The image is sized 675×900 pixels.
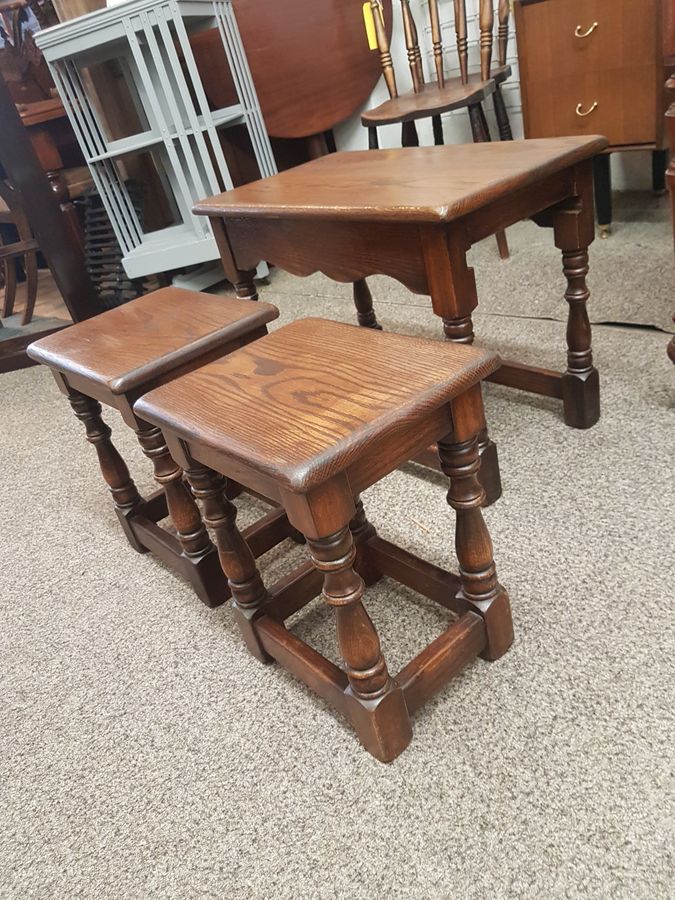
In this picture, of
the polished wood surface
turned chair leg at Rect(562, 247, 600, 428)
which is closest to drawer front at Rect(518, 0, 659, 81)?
the polished wood surface

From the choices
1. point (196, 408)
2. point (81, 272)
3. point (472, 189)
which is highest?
point (472, 189)

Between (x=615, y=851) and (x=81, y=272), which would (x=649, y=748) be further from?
(x=81, y=272)

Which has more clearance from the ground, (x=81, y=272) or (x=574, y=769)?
(x=81, y=272)

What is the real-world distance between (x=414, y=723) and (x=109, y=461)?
83cm

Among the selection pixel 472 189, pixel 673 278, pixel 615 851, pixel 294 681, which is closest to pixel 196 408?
pixel 294 681

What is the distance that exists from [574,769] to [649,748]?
0.10m

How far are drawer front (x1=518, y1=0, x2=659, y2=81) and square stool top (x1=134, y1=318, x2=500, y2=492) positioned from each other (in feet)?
5.60

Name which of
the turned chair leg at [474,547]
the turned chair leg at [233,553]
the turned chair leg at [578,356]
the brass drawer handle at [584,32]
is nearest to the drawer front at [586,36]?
the brass drawer handle at [584,32]

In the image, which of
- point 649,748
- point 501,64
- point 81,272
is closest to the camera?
point 649,748

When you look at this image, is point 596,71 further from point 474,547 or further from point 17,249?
point 17,249

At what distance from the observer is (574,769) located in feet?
2.85

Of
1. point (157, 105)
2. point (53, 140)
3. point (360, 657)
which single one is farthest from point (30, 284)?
point (360, 657)

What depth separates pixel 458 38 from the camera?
2455 millimetres

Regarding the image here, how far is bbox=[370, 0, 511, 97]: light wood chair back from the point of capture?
7.68ft
